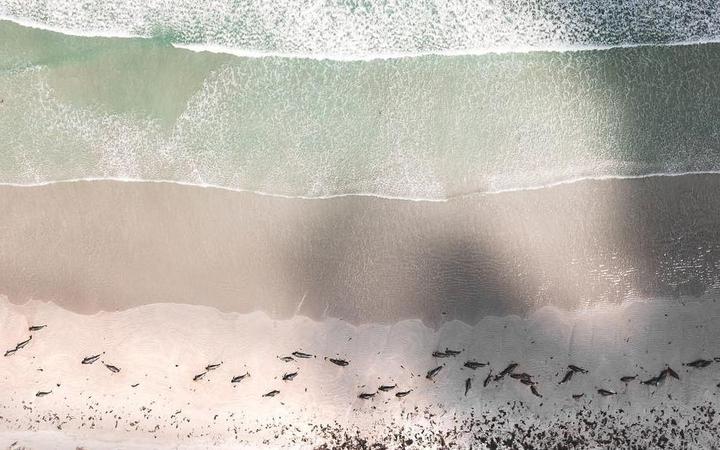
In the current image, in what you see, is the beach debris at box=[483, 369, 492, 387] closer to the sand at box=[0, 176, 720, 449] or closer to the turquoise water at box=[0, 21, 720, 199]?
the sand at box=[0, 176, 720, 449]

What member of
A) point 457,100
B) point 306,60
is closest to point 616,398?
point 457,100

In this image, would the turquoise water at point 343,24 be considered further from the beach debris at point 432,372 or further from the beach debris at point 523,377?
the beach debris at point 523,377

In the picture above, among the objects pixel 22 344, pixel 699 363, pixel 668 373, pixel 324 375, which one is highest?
pixel 699 363

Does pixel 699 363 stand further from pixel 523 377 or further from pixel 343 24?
pixel 343 24

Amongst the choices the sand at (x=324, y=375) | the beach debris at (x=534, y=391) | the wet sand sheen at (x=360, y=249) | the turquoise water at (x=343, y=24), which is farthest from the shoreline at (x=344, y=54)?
the beach debris at (x=534, y=391)

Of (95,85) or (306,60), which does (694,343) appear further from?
(95,85)

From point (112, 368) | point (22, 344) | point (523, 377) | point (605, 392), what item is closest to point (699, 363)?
point (605, 392)
